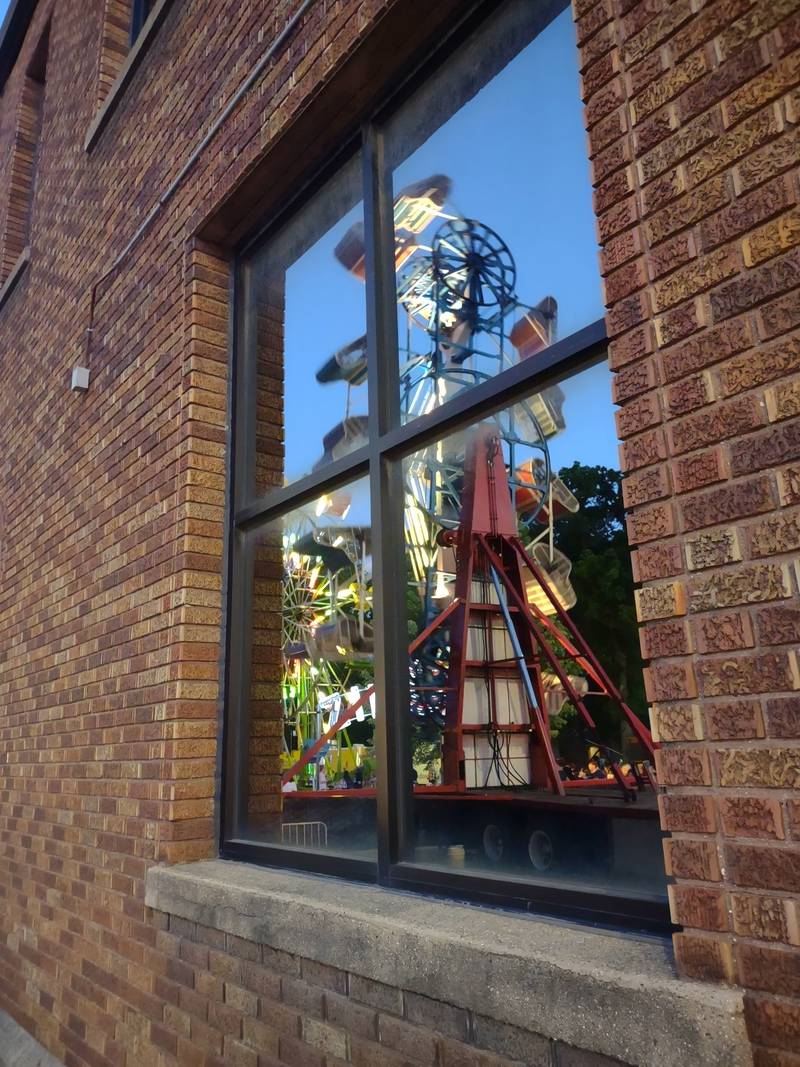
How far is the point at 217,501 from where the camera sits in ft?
11.4

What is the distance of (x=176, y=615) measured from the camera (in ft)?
10.9

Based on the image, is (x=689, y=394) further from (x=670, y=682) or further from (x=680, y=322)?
(x=670, y=682)

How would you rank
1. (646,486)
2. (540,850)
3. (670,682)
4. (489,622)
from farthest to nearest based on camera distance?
1. (489,622)
2. (540,850)
3. (646,486)
4. (670,682)

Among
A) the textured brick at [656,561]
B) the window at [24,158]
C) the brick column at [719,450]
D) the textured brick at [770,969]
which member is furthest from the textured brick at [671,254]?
the window at [24,158]

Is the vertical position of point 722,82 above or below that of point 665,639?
above

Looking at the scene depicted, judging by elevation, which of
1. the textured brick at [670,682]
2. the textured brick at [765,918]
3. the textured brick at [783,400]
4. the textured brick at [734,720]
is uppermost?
the textured brick at [783,400]

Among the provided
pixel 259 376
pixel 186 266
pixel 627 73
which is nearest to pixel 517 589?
pixel 627 73

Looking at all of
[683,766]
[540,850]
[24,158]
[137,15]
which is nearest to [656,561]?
[683,766]

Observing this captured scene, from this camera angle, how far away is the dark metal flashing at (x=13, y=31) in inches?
276

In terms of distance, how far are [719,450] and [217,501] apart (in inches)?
93.6

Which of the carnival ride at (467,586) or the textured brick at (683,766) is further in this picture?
the carnival ride at (467,586)

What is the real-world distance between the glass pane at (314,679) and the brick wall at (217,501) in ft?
0.68

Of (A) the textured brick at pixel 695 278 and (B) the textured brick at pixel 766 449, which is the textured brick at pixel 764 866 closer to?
(B) the textured brick at pixel 766 449

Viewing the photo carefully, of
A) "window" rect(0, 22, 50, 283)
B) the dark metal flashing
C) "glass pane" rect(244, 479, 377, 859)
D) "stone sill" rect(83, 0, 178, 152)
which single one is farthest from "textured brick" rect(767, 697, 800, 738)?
the dark metal flashing
